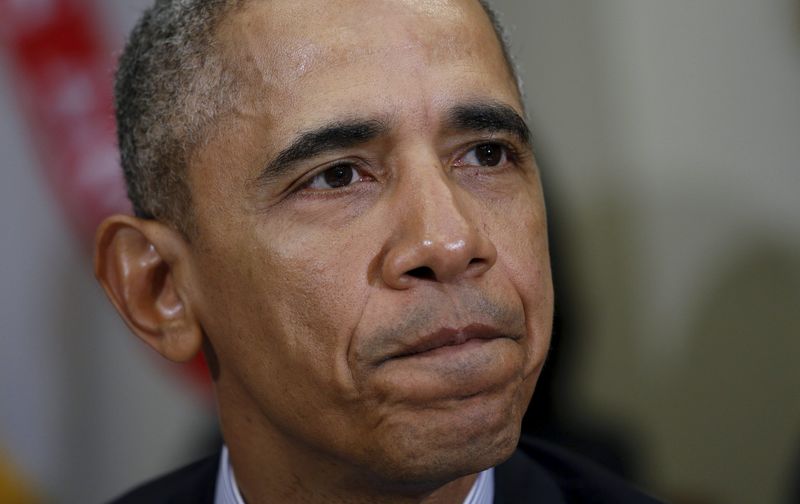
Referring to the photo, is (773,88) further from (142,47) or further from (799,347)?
(142,47)

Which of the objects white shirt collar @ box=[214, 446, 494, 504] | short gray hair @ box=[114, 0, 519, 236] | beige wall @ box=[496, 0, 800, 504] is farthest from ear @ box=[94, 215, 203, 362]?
beige wall @ box=[496, 0, 800, 504]

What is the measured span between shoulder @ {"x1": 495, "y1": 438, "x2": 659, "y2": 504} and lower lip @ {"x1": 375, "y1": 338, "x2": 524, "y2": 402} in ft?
1.81

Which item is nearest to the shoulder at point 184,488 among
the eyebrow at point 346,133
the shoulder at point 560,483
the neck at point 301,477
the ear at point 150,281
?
the neck at point 301,477

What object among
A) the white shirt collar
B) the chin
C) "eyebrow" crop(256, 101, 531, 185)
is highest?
"eyebrow" crop(256, 101, 531, 185)

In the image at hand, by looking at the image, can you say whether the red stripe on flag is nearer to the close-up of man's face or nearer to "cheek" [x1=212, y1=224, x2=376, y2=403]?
the close-up of man's face

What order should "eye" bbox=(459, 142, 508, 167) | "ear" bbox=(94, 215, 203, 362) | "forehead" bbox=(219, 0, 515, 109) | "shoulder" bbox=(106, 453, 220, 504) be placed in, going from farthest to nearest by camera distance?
"shoulder" bbox=(106, 453, 220, 504) < "ear" bbox=(94, 215, 203, 362) < "eye" bbox=(459, 142, 508, 167) < "forehead" bbox=(219, 0, 515, 109)

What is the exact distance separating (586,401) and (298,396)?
95.8 inches

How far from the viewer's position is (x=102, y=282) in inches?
84.5

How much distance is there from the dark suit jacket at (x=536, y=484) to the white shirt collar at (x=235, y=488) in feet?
0.17

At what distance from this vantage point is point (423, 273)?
1.70 m

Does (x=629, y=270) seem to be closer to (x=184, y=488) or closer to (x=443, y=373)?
(x=184, y=488)

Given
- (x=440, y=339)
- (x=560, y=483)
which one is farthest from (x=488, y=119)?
(x=560, y=483)

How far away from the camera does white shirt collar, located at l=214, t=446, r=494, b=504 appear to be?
2.04 m

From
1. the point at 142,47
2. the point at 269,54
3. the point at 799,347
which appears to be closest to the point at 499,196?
A: the point at 269,54
